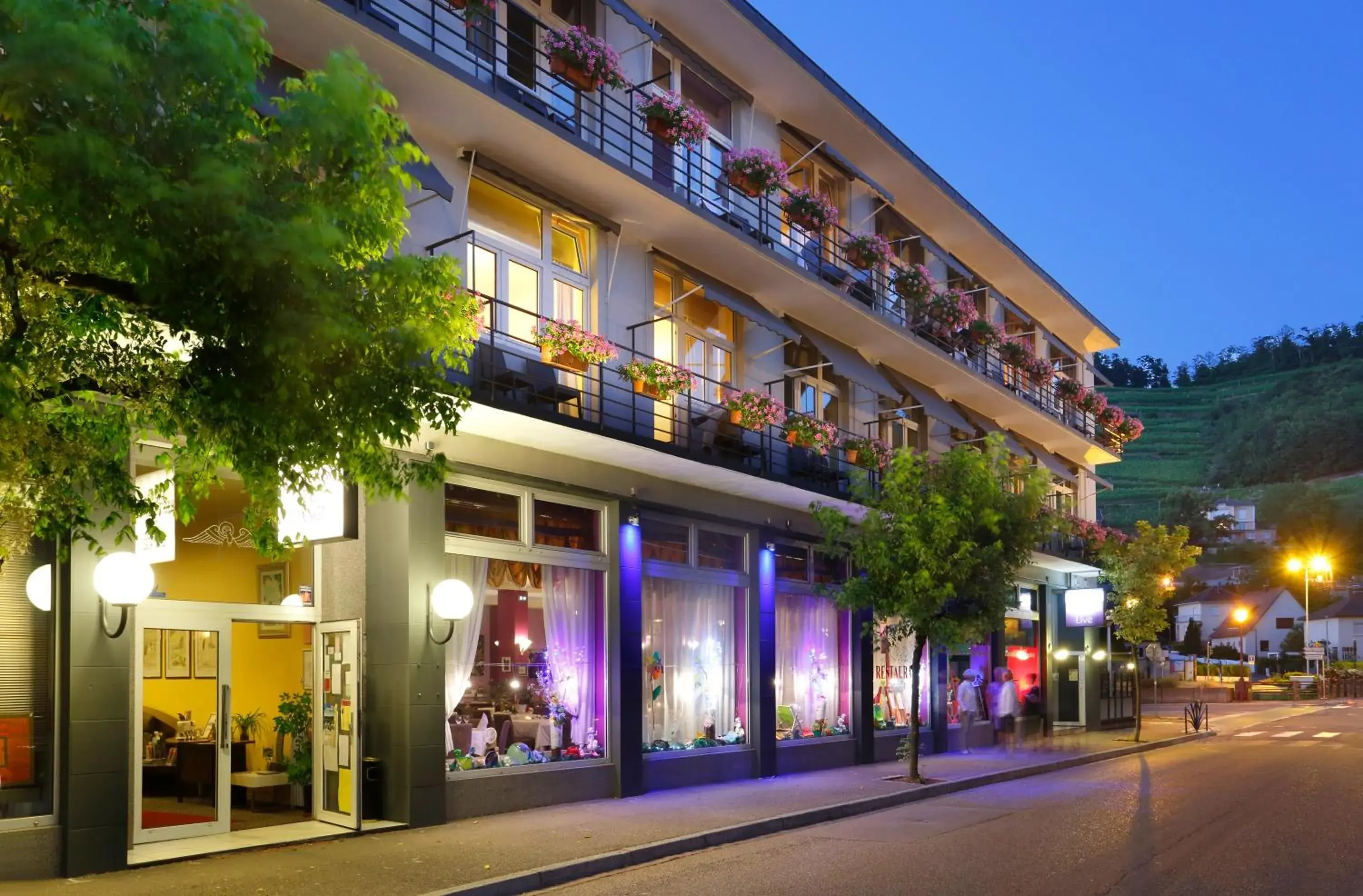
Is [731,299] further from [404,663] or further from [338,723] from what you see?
[338,723]

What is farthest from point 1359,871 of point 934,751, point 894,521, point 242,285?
point 934,751

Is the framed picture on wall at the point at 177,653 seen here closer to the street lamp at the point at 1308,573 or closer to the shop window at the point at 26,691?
the shop window at the point at 26,691

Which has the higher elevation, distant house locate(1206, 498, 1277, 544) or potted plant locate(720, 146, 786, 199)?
potted plant locate(720, 146, 786, 199)

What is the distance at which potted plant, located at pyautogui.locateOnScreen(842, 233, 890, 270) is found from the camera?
77.4 ft

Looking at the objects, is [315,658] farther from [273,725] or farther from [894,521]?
[894,521]

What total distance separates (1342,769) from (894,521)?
10.1 m

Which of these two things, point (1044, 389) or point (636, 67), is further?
point (1044, 389)

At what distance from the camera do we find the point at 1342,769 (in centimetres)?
2306

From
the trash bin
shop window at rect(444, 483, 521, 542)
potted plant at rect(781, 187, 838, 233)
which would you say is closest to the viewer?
the trash bin

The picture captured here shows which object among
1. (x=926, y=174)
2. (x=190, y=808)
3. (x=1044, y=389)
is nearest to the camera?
(x=190, y=808)

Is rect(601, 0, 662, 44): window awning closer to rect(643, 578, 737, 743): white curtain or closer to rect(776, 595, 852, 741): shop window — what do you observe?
Answer: rect(643, 578, 737, 743): white curtain

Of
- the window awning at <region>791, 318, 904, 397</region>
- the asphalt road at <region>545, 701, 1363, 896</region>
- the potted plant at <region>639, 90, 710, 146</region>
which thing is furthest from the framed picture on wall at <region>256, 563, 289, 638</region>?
the window awning at <region>791, 318, 904, 397</region>

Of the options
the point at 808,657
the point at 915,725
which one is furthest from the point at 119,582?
the point at 808,657

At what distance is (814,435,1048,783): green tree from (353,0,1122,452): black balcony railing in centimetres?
421
